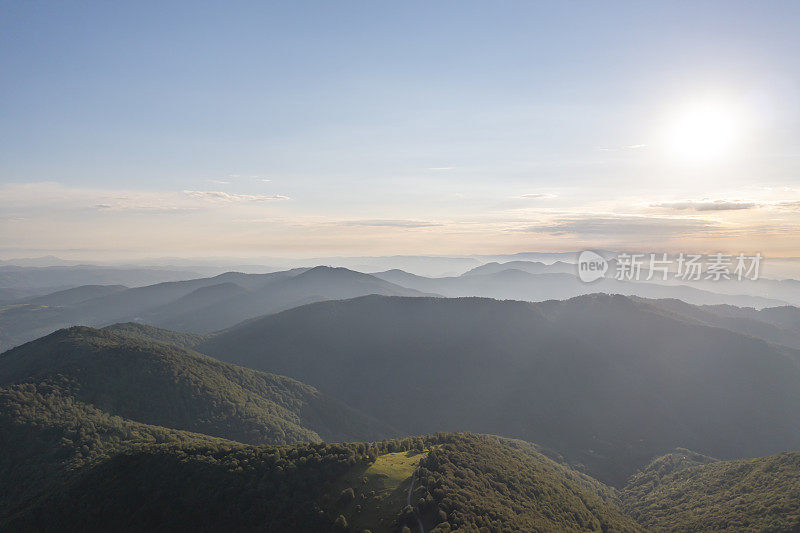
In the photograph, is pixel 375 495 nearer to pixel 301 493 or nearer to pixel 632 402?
pixel 301 493

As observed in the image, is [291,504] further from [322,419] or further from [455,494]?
[322,419]

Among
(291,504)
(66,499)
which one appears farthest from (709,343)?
(66,499)

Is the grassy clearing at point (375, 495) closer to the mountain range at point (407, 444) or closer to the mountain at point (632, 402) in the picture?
the mountain range at point (407, 444)

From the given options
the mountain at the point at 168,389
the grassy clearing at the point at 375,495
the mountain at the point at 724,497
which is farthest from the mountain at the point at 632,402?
the grassy clearing at the point at 375,495

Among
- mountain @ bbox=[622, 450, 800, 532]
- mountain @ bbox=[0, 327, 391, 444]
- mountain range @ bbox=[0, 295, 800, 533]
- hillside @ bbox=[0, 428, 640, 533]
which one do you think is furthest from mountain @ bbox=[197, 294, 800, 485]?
hillside @ bbox=[0, 428, 640, 533]

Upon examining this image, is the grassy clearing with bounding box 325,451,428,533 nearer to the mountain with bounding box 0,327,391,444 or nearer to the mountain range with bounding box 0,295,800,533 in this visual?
the mountain range with bounding box 0,295,800,533

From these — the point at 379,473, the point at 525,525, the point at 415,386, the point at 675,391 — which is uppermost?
the point at 379,473
